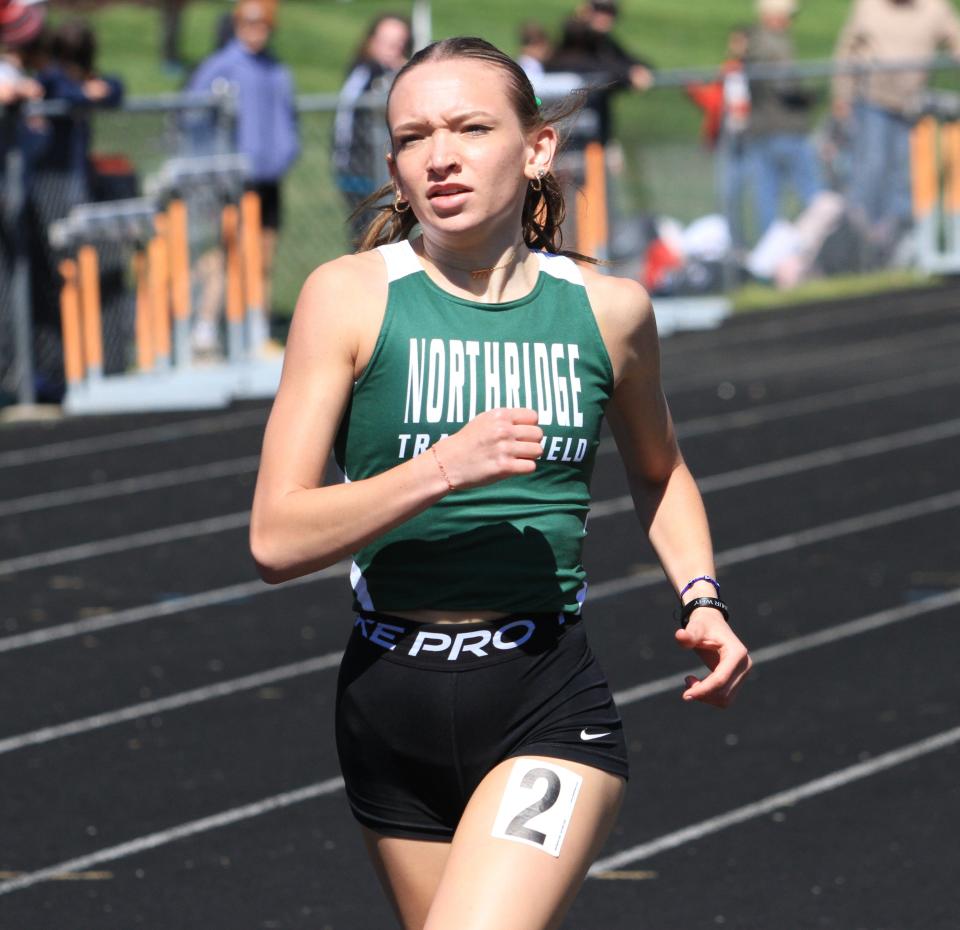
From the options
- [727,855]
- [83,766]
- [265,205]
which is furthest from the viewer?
[265,205]

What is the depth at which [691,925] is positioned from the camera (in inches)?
187

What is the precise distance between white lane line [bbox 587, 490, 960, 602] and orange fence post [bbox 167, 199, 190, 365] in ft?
15.4

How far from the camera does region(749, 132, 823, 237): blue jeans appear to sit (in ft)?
52.4

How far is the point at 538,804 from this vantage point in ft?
9.89

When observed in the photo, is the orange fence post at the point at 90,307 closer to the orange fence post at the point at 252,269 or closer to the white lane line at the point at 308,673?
the orange fence post at the point at 252,269

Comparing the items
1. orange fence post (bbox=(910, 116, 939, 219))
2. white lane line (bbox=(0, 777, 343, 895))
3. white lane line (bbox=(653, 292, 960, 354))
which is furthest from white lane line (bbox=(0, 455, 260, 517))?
orange fence post (bbox=(910, 116, 939, 219))

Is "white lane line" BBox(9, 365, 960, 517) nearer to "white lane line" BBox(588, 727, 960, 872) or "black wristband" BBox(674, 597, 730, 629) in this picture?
"white lane line" BBox(588, 727, 960, 872)

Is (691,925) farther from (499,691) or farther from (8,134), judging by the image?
(8,134)

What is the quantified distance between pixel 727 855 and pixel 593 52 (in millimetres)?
10798

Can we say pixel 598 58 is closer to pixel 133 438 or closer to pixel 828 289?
pixel 828 289

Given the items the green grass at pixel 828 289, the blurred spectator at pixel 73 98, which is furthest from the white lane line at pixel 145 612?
the green grass at pixel 828 289

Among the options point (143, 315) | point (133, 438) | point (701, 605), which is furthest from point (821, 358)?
point (701, 605)

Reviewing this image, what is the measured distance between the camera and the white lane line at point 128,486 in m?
9.78

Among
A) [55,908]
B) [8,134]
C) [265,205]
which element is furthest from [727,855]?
[265,205]
